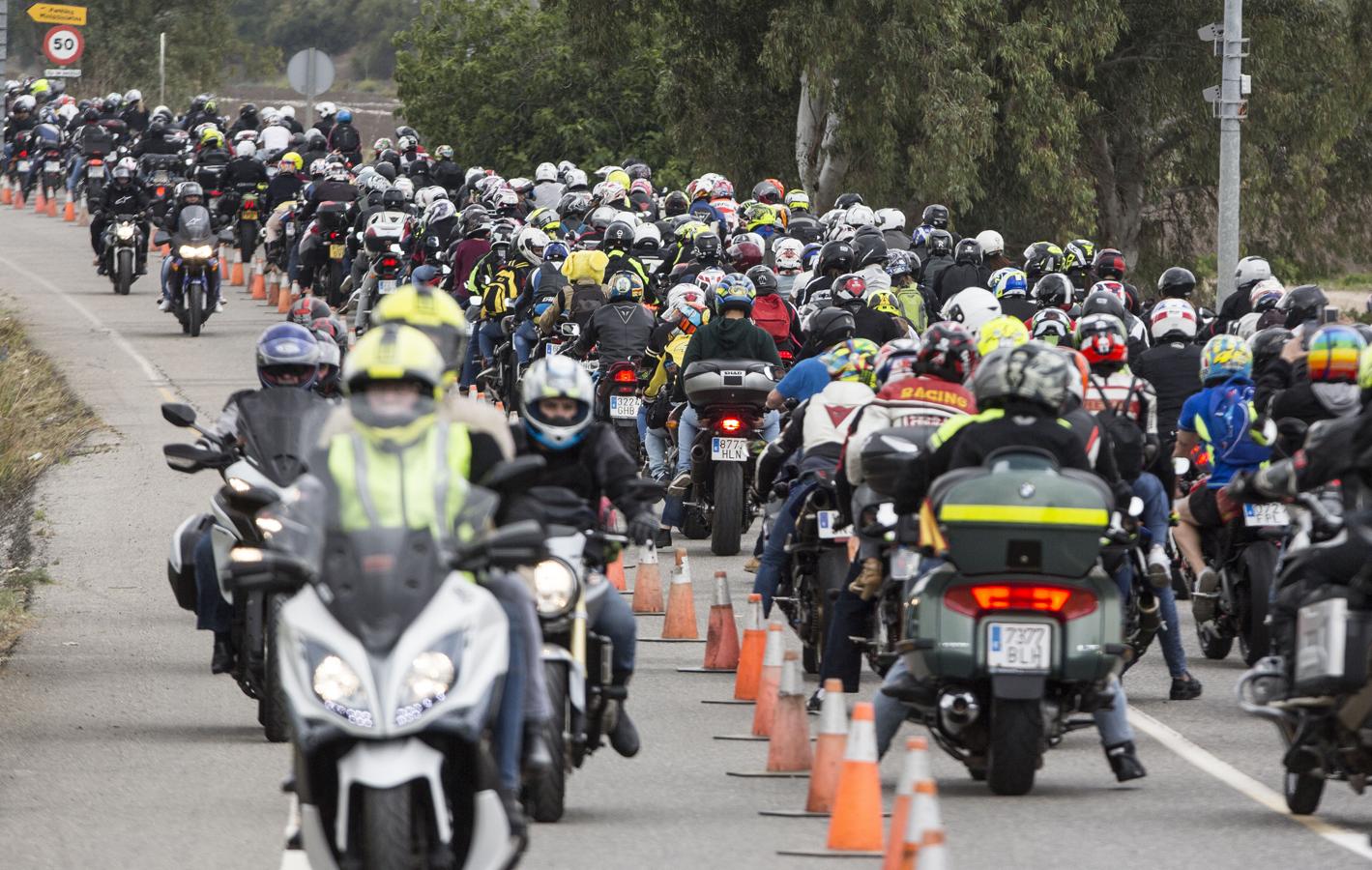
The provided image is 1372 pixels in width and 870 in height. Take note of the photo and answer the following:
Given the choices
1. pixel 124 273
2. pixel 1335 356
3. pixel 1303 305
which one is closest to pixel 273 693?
pixel 1335 356

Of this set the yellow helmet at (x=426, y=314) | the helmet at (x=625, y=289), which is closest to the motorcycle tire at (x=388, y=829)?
the yellow helmet at (x=426, y=314)

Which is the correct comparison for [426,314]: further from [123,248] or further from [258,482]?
[123,248]

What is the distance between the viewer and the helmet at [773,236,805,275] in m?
25.3

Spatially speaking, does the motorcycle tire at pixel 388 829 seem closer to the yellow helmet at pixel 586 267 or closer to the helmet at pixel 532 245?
the yellow helmet at pixel 586 267

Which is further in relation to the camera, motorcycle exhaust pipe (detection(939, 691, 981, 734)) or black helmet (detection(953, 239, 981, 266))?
black helmet (detection(953, 239, 981, 266))

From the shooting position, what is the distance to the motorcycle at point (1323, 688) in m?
9.87

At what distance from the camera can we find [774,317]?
21.3 meters

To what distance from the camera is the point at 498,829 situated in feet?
25.9

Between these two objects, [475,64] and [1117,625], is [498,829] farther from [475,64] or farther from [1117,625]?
[475,64]

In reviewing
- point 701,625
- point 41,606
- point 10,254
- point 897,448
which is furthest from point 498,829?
point 10,254

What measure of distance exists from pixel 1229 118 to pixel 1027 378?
20995 mm

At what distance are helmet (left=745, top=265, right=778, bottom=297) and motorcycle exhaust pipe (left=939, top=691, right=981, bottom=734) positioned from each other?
10607 millimetres

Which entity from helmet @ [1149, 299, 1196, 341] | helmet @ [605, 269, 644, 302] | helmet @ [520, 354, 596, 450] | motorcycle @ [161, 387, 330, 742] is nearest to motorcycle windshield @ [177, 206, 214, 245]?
→ helmet @ [605, 269, 644, 302]

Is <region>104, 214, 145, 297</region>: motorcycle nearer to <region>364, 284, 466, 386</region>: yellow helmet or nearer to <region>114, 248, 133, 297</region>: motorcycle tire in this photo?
<region>114, 248, 133, 297</region>: motorcycle tire
